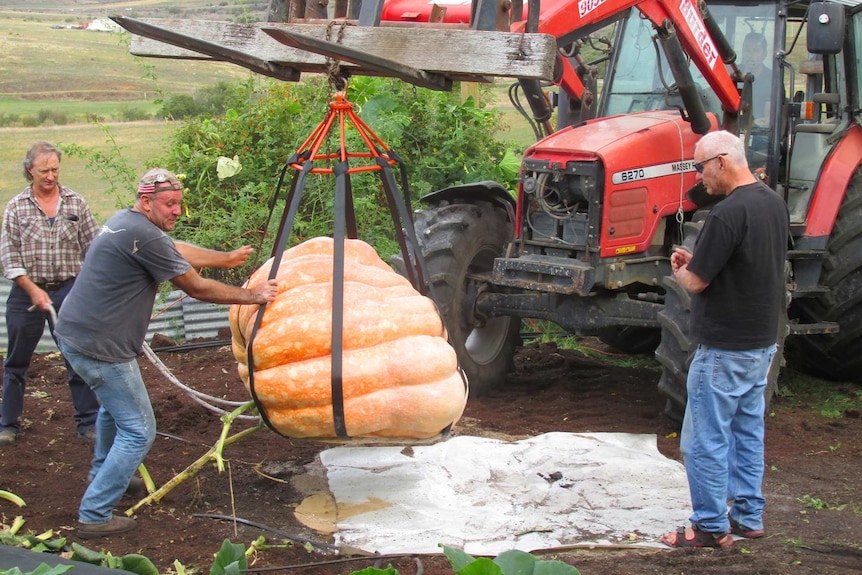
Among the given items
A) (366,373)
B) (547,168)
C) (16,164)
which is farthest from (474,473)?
(16,164)

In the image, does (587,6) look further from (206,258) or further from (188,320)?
(188,320)

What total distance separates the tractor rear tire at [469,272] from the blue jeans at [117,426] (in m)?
2.40

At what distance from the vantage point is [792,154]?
25.4 ft

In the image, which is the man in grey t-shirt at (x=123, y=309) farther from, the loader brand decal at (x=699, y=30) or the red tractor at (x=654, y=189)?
the loader brand decal at (x=699, y=30)

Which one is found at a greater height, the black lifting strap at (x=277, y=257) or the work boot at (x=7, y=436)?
the black lifting strap at (x=277, y=257)

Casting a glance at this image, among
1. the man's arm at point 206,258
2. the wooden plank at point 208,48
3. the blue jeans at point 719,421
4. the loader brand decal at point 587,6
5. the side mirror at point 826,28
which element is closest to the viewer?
the wooden plank at point 208,48

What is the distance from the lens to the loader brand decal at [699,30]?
21.3 feet

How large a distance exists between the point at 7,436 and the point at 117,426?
1684 millimetres

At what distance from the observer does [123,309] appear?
5141mm

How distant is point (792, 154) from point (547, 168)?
2090 mm

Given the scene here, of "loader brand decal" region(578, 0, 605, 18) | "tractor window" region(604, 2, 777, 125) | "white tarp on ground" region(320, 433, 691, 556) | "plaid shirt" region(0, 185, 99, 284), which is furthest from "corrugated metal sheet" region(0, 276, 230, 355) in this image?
"loader brand decal" region(578, 0, 605, 18)

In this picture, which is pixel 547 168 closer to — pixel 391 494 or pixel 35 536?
pixel 391 494

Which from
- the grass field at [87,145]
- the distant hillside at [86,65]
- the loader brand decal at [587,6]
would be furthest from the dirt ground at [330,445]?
the distant hillside at [86,65]

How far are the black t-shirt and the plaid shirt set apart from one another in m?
3.83
